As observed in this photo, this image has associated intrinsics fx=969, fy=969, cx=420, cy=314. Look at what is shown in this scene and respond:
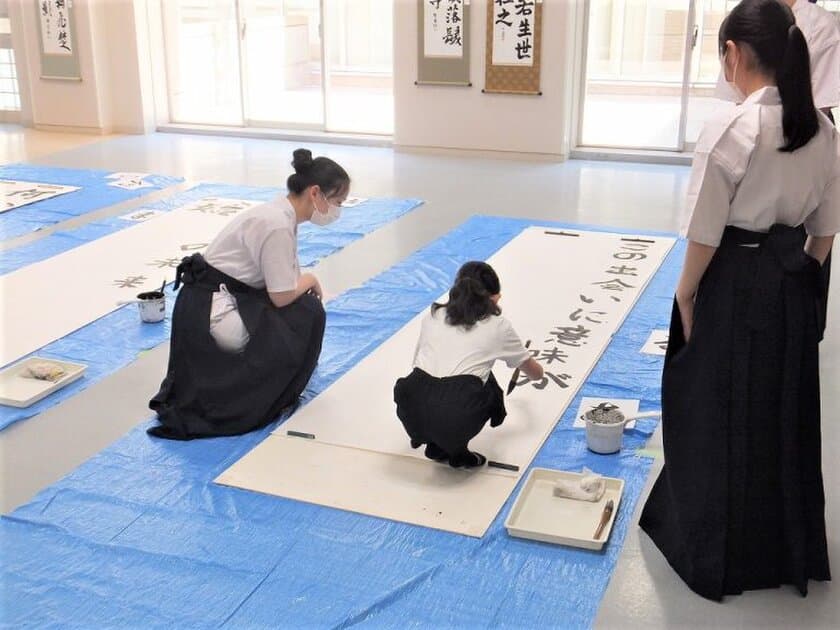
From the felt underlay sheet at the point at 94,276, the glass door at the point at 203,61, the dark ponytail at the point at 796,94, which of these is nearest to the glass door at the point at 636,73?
the glass door at the point at 203,61

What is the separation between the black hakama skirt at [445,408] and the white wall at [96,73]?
23.1 feet

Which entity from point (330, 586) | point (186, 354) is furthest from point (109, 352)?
point (330, 586)

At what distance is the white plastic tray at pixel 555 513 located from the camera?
2654mm

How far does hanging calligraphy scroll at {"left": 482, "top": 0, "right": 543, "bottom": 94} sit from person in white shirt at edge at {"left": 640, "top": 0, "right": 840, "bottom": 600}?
18.1ft

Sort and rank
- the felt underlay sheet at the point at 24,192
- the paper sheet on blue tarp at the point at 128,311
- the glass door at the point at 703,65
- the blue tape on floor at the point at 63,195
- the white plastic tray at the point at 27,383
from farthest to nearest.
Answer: the glass door at the point at 703,65
the felt underlay sheet at the point at 24,192
the blue tape on floor at the point at 63,195
the paper sheet on blue tarp at the point at 128,311
the white plastic tray at the point at 27,383

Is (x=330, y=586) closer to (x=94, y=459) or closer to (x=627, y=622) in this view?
(x=627, y=622)

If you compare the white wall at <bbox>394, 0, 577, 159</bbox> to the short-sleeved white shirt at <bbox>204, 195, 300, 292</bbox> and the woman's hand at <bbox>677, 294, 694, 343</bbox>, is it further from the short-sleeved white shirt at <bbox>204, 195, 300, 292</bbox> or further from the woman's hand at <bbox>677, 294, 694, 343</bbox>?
the woman's hand at <bbox>677, 294, 694, 343</bbox>

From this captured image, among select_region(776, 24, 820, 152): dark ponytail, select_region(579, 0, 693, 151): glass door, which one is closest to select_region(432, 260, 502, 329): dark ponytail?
select_region(776, 24, 820, 152): dark ponytail

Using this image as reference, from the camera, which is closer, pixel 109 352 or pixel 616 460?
pixel 616 460

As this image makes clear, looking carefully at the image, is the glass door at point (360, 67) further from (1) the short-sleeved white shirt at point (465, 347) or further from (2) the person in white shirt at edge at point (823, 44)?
(1) the short-sleeved white shirt at point (465, 347)

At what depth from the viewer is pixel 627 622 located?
236cm

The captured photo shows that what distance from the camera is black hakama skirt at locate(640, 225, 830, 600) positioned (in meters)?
2.31

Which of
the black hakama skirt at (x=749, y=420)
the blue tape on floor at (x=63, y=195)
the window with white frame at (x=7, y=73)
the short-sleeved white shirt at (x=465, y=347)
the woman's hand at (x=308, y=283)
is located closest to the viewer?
the black hakama skirt at (x=749, y=420)

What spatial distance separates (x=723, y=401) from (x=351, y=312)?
7.76 feet
